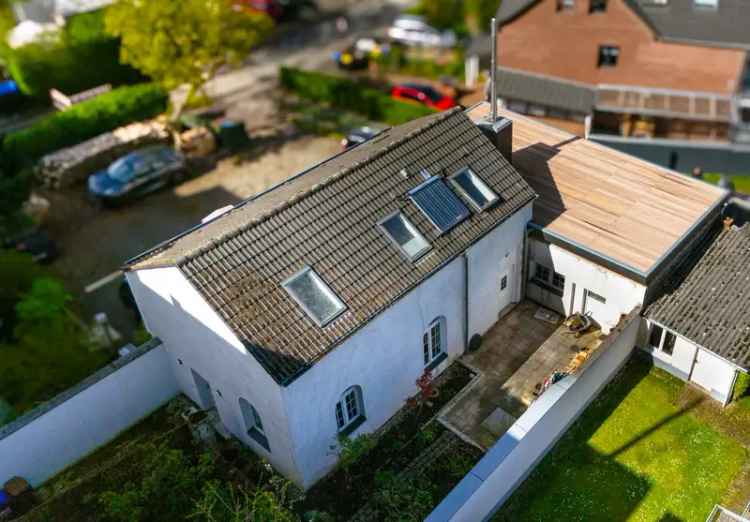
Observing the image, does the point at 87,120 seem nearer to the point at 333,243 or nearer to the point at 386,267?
the point at 333,243

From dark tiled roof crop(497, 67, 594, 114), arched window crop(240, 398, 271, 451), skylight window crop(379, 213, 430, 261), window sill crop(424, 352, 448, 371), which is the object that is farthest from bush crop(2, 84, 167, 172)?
window sill crop(424, 352, 448, 371)

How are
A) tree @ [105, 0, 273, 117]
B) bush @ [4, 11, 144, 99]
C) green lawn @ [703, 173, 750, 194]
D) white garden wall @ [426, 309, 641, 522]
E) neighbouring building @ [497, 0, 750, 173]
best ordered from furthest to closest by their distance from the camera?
bush @ [4, 11, 144, 99] → tree @ [105, 0, 273, 117] → neighbouring building @ [497, 0, 750, 173] → green lawn @ [703, 173, 750, 194] → white garden wall @ [426, 309, 641, 522]

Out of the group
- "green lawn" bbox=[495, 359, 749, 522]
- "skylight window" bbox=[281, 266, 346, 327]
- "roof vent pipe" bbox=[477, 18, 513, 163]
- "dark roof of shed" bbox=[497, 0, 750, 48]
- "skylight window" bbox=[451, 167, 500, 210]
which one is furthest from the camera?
"dark roof of shed" bbox=[497, 0, 750, 48]

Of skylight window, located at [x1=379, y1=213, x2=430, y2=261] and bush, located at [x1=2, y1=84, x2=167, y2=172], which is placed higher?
skylight window, located at [x1=379, y1=213, x2=430, y2=261]

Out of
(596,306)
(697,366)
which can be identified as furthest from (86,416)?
(697,366)

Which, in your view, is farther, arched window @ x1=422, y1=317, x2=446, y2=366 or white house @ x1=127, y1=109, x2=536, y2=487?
arched window @ x1=422, y1=317, x2=446, y2=366

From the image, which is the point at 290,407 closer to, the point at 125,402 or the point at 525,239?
the point at 125,402

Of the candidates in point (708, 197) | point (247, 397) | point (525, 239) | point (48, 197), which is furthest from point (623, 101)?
point (48, 197)

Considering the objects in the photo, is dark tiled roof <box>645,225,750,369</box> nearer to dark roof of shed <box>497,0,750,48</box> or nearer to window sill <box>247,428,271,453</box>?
window sill <box>247,428,271,453</box>
